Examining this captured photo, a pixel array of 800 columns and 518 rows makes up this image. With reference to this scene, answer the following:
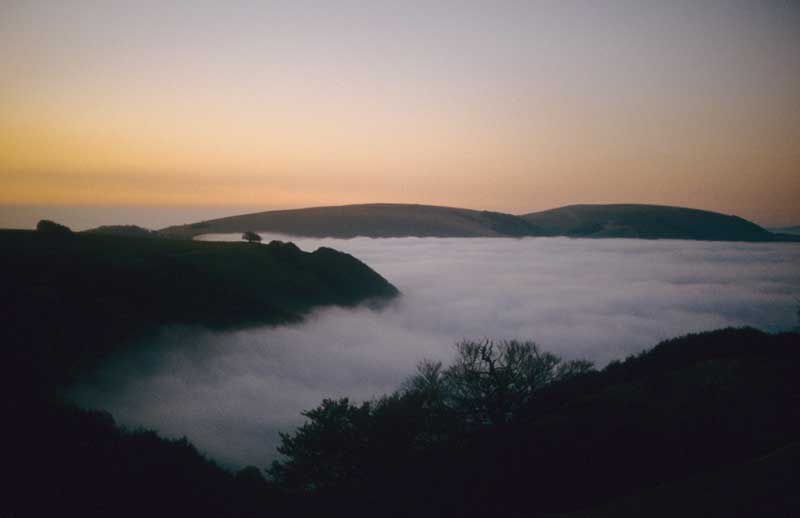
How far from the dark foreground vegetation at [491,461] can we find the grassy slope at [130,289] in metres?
24.4

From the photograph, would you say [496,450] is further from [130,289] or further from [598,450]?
[130,289]

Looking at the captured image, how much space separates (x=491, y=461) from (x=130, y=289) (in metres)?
56.0

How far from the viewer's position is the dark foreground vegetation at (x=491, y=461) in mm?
11000

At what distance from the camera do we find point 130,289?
5416cm

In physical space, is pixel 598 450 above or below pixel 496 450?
above

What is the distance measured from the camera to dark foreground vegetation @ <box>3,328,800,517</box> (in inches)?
433

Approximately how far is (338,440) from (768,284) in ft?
591

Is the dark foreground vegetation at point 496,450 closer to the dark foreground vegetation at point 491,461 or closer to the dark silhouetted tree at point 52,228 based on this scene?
the dark foreground vegetation at point 491,461

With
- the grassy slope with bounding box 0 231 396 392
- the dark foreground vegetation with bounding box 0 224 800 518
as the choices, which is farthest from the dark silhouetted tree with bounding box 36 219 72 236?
the dark foreground vegetation with bounding box 0 224 800 518

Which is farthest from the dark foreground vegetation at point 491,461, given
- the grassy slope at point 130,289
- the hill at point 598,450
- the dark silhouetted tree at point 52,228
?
the dark silhouetted tree at point 52,228

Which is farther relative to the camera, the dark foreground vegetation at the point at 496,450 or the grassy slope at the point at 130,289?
the grassy slope at the point at 130,289

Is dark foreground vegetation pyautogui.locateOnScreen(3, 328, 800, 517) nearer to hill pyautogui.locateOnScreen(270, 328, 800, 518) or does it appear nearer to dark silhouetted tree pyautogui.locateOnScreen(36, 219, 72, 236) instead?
hill pyautogui.locateOnScreen(270, 328, 800, 518)

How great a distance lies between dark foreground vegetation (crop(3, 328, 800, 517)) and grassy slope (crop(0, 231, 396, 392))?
962 inches

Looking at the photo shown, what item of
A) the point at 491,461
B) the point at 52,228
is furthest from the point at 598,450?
the point at 52,228
